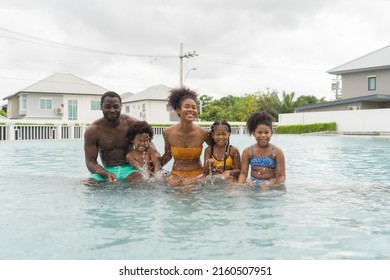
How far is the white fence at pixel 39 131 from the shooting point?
21922mm

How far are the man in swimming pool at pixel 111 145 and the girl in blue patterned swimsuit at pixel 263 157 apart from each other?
1466 mm

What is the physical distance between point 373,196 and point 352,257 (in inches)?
101

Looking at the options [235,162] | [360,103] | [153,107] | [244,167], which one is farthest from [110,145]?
[153,107]

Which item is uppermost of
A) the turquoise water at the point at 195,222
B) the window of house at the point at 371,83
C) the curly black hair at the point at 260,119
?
the window of house at the point at 371,83

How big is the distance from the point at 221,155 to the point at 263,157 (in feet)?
1.80

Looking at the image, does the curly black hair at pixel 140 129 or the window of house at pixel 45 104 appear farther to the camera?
the window of house at pixel 45 104

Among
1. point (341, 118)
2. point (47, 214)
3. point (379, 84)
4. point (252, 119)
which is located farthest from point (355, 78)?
point (47, 214)

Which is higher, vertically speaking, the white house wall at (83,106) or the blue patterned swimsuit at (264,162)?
the white house wall at (83,106)

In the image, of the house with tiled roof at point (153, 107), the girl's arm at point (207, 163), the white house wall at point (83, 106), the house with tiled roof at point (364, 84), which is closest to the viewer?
the girl's arm at point (207, 163)

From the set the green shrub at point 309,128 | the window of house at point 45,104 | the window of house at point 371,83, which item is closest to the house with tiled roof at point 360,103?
the window of house at point 371,83

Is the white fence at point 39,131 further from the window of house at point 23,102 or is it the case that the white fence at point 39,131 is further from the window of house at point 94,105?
the window of house at point 23,102

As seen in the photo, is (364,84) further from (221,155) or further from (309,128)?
(221,155)
